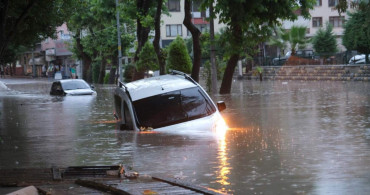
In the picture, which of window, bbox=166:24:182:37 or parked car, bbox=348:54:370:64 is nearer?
parked car, bbox=348:54:370:64

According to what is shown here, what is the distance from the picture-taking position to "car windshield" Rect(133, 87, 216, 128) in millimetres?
15188

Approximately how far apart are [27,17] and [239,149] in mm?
10065

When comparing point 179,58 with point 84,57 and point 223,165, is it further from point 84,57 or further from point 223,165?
point 223,165

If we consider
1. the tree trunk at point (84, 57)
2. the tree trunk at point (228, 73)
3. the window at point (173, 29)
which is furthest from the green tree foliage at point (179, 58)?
the window at point (173, 29)

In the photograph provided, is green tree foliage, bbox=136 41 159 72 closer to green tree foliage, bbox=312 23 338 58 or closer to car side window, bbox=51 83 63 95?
car side window, bbox=51 83 63 95

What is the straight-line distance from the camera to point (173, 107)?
15320 millimetres

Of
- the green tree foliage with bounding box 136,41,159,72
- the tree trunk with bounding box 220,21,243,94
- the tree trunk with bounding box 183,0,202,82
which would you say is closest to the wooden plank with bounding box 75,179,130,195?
the tree trunk with bounding box 220,21,243,94

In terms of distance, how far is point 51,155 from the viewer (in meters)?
13.0

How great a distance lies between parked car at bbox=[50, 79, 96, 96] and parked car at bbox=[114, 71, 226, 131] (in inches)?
968

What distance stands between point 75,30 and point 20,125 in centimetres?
4216

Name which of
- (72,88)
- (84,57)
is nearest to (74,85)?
(72,88)

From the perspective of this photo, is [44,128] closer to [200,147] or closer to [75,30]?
[200,147]

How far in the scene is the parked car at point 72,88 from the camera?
1588 inches

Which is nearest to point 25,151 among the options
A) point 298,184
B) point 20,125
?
point 298,184
